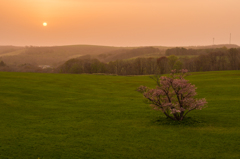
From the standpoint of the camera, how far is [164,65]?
142750 millimetres

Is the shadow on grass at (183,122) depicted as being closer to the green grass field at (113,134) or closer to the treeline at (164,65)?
the green grass field at (113,134)

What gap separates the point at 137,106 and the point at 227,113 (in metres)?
10.9

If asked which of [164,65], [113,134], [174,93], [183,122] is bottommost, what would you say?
[113,134]

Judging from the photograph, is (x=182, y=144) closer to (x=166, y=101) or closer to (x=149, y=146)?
(x=149, y=146)

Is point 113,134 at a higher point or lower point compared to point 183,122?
lower

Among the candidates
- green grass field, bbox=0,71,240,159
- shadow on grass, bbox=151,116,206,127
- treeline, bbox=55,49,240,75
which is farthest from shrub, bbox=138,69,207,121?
treeline, bbox=55,49,240,75

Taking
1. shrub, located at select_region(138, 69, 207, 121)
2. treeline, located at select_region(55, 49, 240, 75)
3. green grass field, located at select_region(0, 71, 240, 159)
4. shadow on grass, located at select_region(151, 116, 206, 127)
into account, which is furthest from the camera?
treeline, located at select_region(55, 49, 240, 75)

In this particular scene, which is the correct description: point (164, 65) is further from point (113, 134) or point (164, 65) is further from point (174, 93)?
point (113, 134)

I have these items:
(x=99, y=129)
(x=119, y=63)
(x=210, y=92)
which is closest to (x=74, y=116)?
(x=99, y=129)

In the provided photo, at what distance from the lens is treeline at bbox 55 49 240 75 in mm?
130000

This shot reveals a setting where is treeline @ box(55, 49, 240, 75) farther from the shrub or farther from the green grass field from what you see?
the shrub

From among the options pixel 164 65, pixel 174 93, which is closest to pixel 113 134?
pixel 174 93

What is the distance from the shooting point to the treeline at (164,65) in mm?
130000

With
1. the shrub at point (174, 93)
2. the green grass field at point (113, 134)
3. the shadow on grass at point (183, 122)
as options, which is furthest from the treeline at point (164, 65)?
the shrub at point (174, 93)
